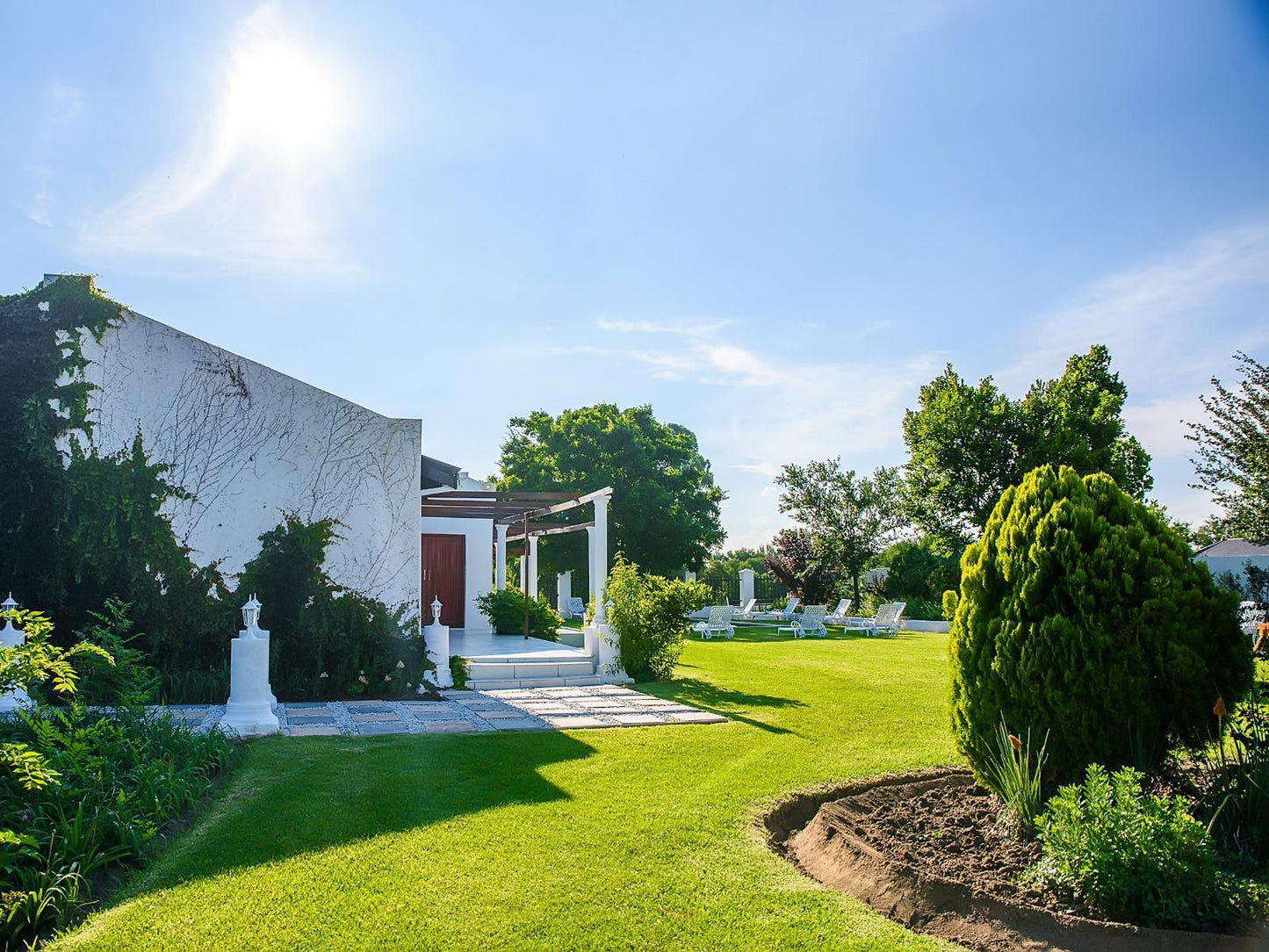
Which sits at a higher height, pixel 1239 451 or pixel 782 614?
pixel 1239 451

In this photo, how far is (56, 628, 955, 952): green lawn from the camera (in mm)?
3980

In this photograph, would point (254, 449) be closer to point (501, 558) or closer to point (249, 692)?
point (249, 692)

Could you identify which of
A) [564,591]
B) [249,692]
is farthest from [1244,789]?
[564,591]

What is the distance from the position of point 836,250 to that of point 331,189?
19.9 feet

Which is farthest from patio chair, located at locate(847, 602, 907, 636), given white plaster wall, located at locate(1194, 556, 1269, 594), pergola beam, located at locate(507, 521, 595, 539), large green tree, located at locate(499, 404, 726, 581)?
white plaster wall, located at locate(1194, 556, 1269, 594)

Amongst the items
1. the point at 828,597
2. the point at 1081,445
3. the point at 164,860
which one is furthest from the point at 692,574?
the point at 164,860

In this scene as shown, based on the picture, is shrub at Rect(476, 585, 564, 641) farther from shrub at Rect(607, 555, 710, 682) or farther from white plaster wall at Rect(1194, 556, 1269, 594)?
white plaster wall at Rect(1194, 556, 1269, 594)

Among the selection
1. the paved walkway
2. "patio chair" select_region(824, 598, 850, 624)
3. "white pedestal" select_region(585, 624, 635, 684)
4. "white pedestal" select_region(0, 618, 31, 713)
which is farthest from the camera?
"patio chair" select_region(824, 598, 850, 624)

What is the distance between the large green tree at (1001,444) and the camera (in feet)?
87.8

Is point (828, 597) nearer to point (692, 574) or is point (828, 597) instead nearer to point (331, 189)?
point (692, 574)

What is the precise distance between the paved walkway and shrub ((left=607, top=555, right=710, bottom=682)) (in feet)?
4.94

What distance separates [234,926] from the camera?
159 inches

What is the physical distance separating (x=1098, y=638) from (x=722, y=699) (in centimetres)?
728

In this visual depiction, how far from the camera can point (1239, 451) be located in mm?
21141
